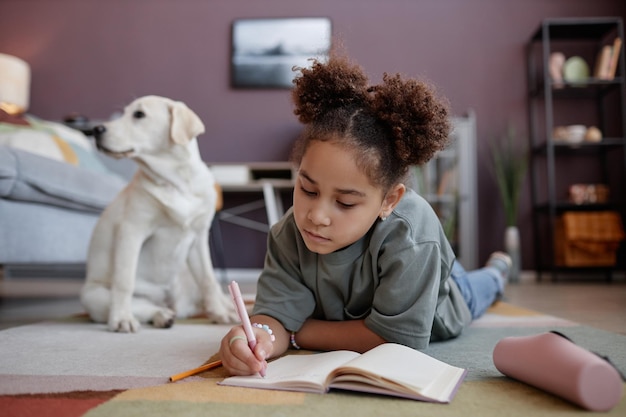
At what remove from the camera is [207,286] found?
162cm

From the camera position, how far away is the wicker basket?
338 centimetres

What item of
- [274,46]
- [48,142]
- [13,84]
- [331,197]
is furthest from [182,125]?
[13,84]

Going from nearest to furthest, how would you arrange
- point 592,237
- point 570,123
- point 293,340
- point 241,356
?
point 241,356 → point 293,340 → point 592,237 → point 570,123

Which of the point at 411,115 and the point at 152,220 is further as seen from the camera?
the point at 152,220

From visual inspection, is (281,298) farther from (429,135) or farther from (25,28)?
(25,28)

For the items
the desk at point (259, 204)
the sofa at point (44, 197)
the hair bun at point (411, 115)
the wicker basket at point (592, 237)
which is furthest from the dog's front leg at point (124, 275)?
the wicker basket at point (592, 237)

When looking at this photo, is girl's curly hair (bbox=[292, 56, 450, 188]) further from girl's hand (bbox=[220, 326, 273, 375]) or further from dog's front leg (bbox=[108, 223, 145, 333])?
dog's front leg (bbox=[108, 223, 145, 333])

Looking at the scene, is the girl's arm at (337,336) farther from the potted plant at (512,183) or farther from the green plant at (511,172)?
the green plant at (511,172)

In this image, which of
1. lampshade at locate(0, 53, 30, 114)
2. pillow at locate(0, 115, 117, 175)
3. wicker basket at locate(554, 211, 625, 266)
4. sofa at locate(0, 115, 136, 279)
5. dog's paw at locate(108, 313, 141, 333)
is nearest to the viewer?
dog's paw at locate(108, 313, 141, 333)

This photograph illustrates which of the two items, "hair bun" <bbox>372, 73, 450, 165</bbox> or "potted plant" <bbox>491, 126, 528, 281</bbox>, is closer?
"hair bun" <bbox>372, 73, 450, 165</bbox>

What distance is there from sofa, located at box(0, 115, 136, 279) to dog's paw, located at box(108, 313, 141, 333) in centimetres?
65

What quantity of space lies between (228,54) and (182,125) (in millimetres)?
2718

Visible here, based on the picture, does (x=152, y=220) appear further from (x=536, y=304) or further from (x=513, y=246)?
(x=513, y=246)

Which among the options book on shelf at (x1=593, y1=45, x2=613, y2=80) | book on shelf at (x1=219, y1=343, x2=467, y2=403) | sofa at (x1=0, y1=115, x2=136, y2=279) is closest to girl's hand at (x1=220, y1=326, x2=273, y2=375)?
book on shelf at (x1=219, y1=343, x2=467, y2=403)
